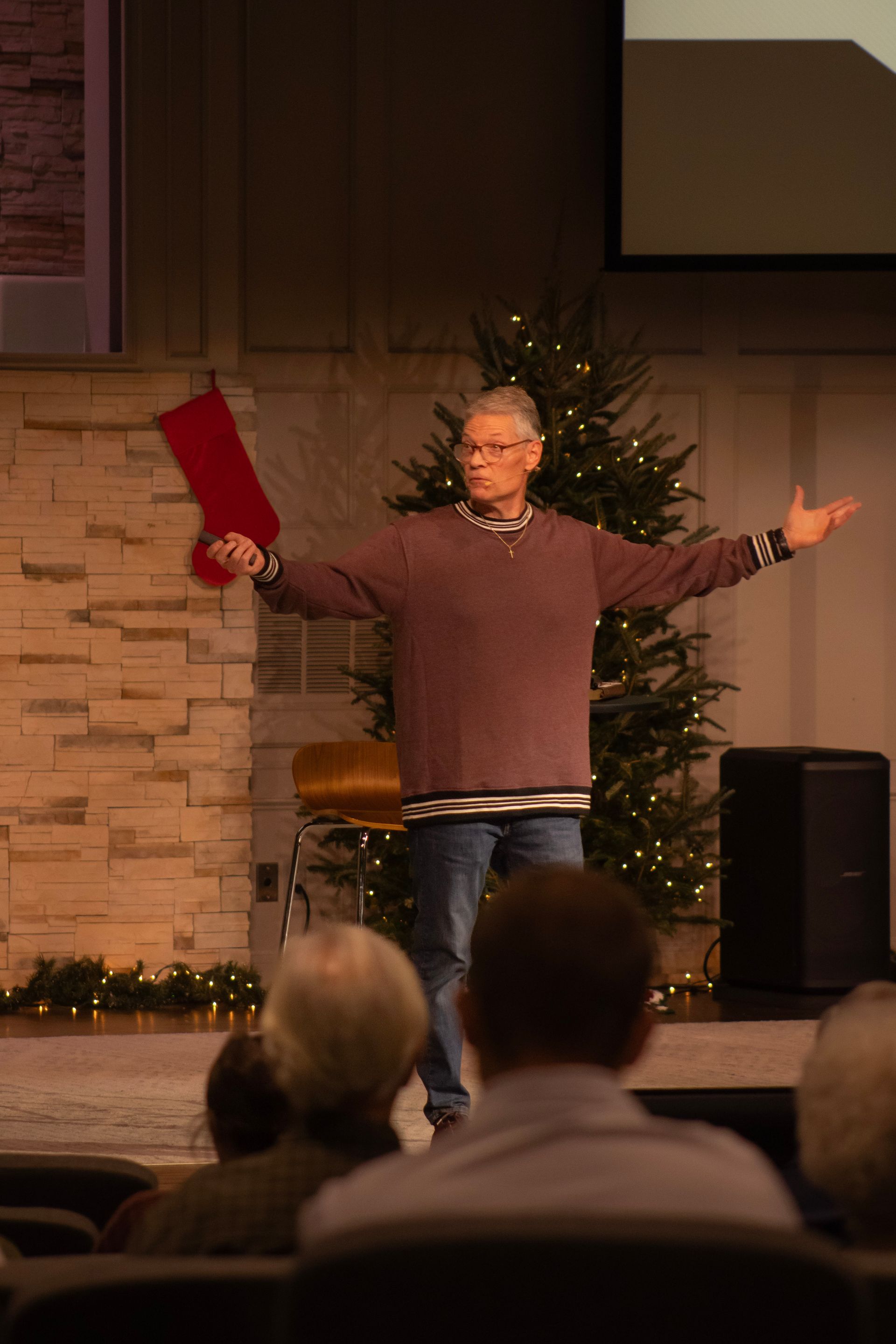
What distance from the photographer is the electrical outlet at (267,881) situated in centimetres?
551

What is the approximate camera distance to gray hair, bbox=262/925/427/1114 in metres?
1.23

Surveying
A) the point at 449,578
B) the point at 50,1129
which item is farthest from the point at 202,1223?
the point at 50,1129

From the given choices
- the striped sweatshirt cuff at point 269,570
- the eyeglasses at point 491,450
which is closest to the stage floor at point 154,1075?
the striped sweatshirt cuff at point 269,570

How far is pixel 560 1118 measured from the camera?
95 centimetres

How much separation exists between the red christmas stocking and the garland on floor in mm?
1483

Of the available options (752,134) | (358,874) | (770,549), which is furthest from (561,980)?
(752,134)

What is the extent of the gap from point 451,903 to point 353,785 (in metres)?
1.67

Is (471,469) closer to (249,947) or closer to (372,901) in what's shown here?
(372,901)

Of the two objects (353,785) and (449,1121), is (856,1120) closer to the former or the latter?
(449,1121)

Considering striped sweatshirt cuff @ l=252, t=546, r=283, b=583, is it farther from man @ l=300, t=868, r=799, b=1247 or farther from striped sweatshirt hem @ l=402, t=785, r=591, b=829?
man @ l=300, t=868, r=799, b=1247

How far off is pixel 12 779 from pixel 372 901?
4.84ft

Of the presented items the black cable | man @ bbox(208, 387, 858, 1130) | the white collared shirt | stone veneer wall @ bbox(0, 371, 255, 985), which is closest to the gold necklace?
man @ bbox(208, 387, 858, 1130)

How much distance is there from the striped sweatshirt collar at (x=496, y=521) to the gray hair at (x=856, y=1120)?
1896 mm

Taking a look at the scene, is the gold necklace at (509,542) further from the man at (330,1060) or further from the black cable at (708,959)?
the black cable at (708,959)
